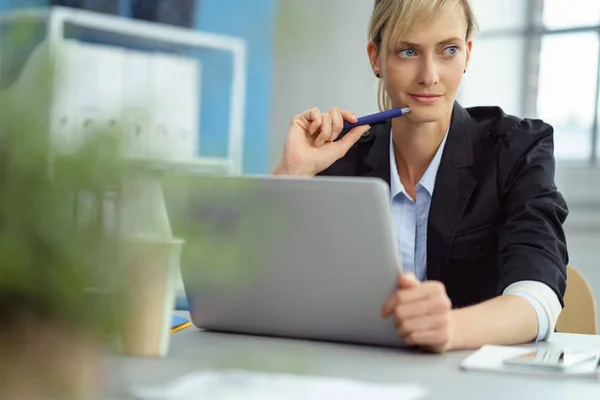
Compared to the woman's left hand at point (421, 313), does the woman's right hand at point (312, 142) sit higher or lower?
higher

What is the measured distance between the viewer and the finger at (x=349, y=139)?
5.36 ft

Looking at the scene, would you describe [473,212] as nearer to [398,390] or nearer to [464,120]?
[464,120]

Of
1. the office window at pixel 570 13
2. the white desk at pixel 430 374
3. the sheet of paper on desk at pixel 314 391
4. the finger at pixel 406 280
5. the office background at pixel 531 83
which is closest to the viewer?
the sheet of paper on desk at pixel 314 391

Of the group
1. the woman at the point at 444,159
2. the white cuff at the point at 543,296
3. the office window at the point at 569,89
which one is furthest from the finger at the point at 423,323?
the office window at the point at 569,89

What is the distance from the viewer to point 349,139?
1645 millimetres

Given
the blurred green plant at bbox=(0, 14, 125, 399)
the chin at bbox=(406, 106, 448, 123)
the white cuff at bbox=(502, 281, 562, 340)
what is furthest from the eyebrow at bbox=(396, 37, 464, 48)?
the blurred green plant at bbox=(0, 14, 125, 399)

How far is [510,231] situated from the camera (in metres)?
1.39

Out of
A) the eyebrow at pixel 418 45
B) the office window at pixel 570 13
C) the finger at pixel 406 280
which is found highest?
the office window at pixel 570 13

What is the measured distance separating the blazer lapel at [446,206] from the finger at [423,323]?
55 cm

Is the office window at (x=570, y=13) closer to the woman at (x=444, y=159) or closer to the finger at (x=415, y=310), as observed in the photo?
the woman at (x=444, y=159)

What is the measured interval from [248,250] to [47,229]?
0.04m

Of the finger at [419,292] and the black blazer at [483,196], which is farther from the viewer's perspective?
the black blazer at [483,196]

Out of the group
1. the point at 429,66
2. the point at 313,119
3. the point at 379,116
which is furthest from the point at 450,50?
the point at 313,119

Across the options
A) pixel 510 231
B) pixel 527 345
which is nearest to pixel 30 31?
pixel 527 345
